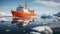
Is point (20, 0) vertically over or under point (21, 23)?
over

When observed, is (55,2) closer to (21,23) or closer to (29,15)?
(29,15)

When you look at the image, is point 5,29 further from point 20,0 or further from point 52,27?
point 52,27

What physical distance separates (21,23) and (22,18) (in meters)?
0.10

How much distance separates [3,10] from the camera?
234 cm

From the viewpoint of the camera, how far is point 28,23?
2.38 m

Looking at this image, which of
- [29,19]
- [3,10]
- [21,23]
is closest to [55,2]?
[29,19]

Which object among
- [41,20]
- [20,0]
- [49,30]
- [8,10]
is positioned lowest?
[49,30]

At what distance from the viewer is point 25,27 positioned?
2.36 meters

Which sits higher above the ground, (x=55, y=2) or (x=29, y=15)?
(x=55, y=2)

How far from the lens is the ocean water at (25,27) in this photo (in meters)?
2.33

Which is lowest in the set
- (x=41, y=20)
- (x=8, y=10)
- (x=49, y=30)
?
(x=49, y=30)

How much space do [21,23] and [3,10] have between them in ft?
1.38

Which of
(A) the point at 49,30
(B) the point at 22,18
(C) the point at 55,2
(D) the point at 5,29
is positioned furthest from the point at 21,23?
(C) the point at 55,2

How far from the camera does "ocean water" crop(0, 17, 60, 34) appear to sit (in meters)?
2.33
